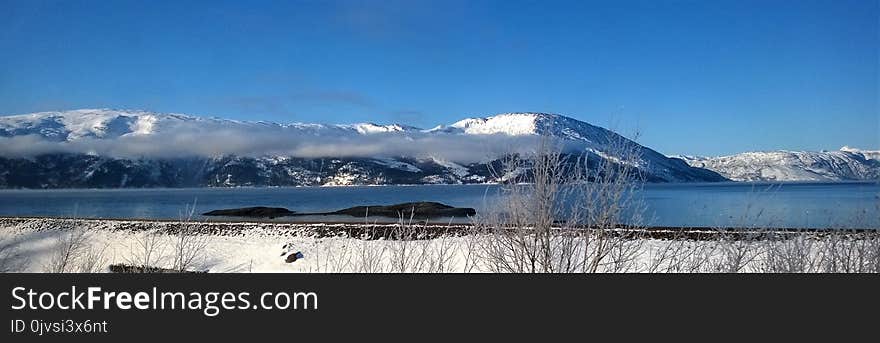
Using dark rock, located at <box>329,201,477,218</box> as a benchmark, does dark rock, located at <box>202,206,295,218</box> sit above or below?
below

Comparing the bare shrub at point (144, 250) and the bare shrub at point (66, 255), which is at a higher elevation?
the bare shrub at point (66, 255)

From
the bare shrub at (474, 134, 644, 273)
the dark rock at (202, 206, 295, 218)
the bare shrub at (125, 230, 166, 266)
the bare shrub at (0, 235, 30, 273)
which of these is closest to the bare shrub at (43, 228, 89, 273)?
the bare shrub at (0, 235, 30, 273)

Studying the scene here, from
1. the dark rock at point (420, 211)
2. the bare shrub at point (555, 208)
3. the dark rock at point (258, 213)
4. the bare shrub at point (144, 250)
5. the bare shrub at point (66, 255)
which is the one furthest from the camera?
the dark rock at point (258, 213)

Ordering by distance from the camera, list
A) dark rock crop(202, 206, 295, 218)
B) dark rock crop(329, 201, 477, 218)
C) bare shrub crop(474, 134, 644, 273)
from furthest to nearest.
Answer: dark rock crop(202, 206, 295, 218) < dark rock crop(329, 201, 477, 218) < bare shrub crop(474, 134, 644, 273)

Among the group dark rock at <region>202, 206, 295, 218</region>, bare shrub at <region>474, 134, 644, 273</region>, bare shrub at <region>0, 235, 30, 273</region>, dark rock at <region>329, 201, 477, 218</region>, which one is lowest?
bare shrub at <region>0, 235, 30, 273</region>

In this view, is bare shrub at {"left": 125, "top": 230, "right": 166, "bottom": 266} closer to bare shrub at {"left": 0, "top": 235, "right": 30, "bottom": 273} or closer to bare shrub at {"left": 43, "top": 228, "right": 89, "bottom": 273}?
bare shrub at {"left": 43, "top": 228, "right": 89, "bottom": 273}

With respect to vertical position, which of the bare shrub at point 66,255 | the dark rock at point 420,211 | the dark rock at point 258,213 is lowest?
the dark rock at point 258,213

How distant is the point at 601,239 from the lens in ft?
40.4

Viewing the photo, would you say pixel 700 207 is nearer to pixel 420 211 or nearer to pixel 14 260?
pixel 420 211

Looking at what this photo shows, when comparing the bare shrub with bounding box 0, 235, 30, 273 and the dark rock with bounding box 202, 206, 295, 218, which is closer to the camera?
the bare shrub with bounding box 0, 235, 30, 273

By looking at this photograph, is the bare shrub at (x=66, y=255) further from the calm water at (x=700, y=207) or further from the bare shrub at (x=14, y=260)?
the calm water at (x=700, y=207)

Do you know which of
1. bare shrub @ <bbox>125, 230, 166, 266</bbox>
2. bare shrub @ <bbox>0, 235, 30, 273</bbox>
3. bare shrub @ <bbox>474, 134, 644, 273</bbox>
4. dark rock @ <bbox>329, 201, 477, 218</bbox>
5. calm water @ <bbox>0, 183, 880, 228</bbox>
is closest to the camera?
bare shrub @ <bbox>474, 134, 644, 273</bbox>

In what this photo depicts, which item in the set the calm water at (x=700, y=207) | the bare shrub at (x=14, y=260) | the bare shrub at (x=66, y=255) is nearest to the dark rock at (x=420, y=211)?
the calm water at (x=700, y=207)
